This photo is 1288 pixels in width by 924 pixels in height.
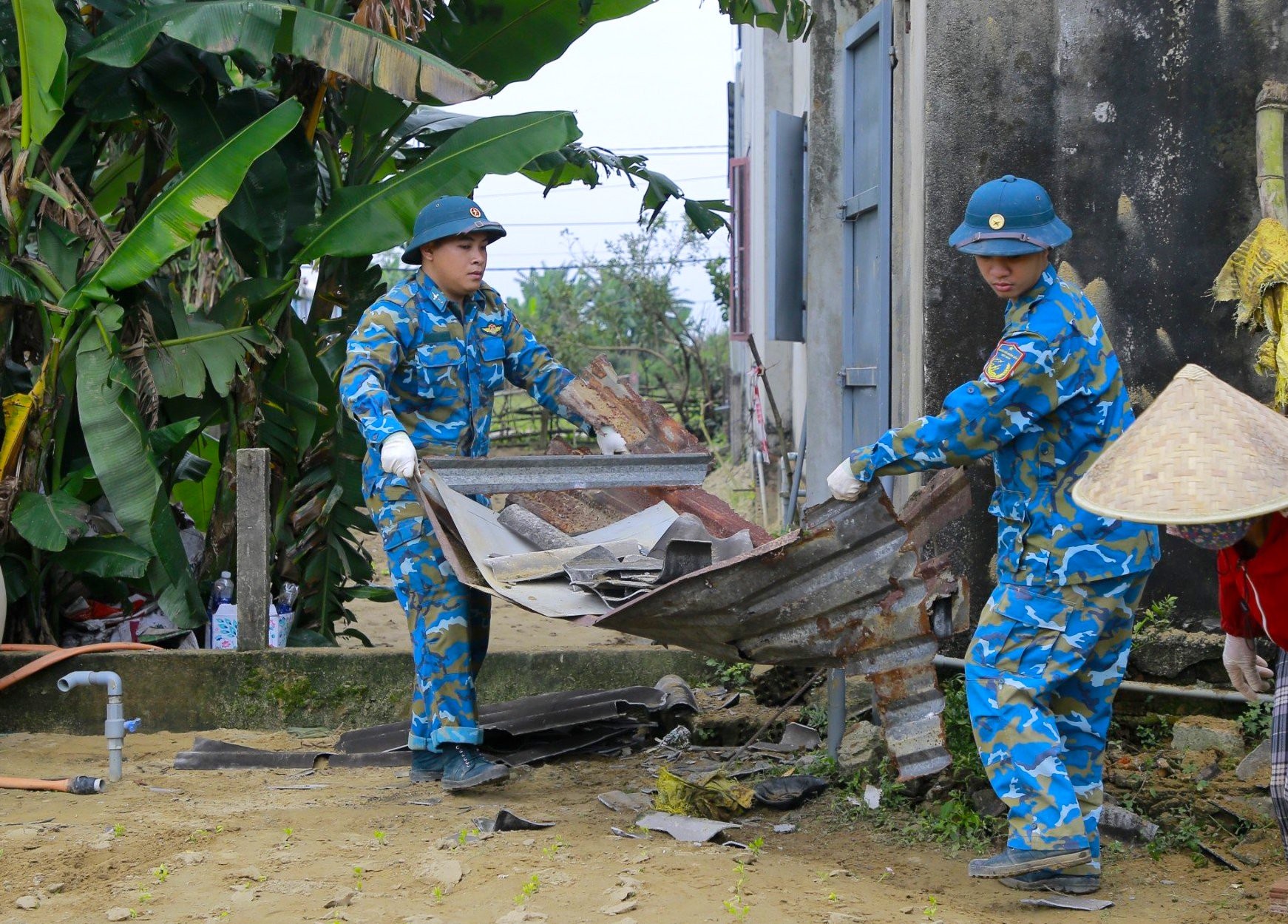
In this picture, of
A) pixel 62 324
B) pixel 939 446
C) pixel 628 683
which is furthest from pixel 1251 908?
pixel 62 324

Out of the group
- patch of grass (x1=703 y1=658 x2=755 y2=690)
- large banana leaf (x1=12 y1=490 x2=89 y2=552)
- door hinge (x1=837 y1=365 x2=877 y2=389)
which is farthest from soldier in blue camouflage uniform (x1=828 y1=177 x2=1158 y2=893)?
large banana leaf (x1=12 y1=490 x2=89 y2=552)

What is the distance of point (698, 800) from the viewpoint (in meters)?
4.38

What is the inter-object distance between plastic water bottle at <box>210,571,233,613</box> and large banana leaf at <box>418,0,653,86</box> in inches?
114

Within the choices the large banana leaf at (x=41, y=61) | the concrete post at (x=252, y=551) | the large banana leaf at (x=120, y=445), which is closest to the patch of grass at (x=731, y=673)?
the concrete post at (x=252, y=551)

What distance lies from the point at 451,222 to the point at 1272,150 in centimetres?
286

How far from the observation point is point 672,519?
4.88 metres

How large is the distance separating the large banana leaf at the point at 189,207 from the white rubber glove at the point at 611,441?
1893 mm

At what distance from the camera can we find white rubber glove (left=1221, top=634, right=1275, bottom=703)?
3615 millimetres

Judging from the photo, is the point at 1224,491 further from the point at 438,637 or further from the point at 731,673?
the point at 731,673

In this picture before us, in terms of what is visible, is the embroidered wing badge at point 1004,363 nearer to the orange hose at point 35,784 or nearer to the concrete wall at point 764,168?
the orange hose at point 35,784

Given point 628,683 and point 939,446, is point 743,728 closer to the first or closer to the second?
point 628,683

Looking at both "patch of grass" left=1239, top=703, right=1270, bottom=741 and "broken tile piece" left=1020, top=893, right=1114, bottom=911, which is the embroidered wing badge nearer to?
"broken tile piece" left=1020, top=893, right=1114, bottom=911

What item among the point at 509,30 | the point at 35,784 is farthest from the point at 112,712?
the point at 509,30

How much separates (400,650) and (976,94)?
3.33 metres
